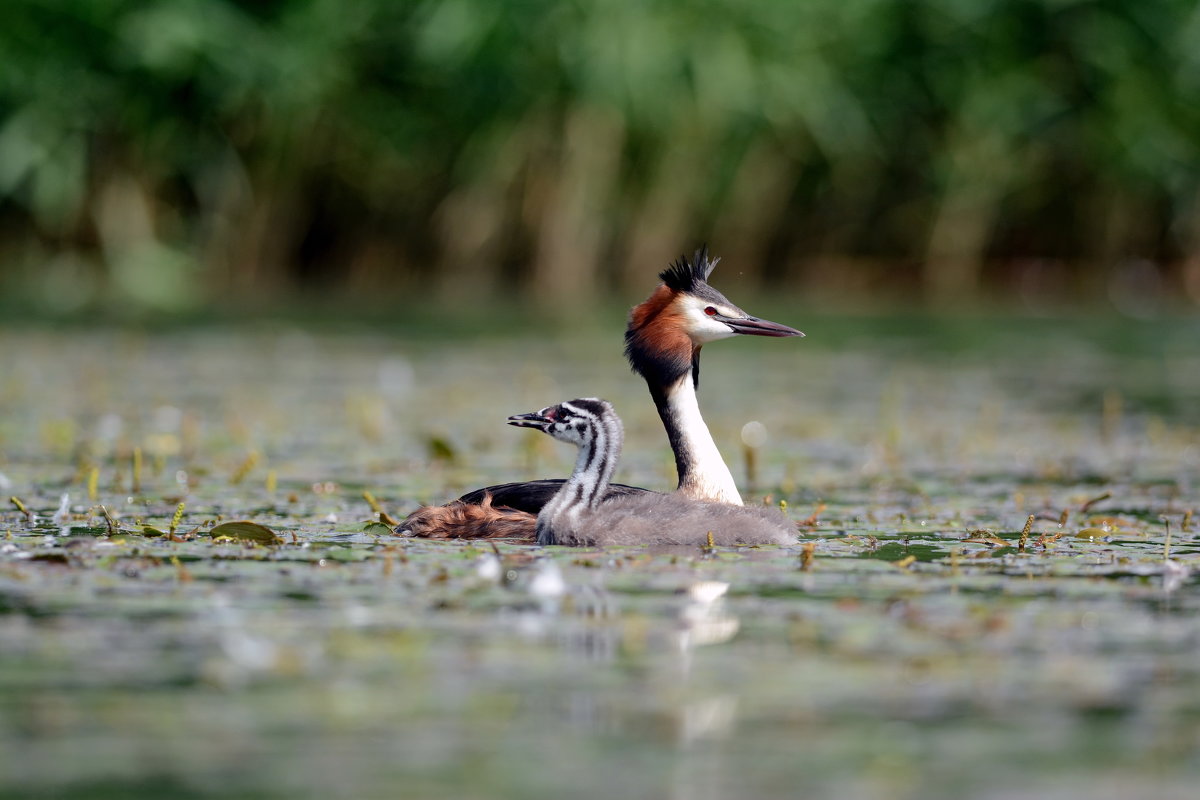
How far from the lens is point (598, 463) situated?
7.69m

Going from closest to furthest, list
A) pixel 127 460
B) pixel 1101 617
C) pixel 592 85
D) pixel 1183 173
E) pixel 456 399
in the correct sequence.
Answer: pixel 1101 617, pixel 127 460, pixel 456 399, pixel 592 85, pixel 1183 173

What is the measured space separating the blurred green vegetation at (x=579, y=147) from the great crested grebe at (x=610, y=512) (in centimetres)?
1692

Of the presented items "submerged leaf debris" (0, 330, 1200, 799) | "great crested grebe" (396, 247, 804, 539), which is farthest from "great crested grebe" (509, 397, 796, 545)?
"great crested grebe" (396, 247, 804, 539)

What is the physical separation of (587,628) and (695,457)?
8.17ft

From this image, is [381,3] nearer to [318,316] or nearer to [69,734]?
[318,316]

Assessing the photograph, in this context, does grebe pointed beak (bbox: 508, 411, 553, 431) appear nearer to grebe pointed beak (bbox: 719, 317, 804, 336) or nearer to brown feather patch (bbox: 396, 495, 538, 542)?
brown feather patch (bbox: 396, 495, 538, 542)

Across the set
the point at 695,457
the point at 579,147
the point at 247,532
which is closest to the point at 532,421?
the point at 695,457

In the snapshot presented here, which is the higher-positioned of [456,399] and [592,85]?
[592,85]

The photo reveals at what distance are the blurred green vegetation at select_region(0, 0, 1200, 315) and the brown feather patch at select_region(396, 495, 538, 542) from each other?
54.5 ft

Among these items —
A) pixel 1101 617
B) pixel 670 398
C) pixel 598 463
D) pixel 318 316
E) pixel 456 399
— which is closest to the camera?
pixel 1101 617

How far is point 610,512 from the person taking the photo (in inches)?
301

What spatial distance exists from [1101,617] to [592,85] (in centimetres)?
2037

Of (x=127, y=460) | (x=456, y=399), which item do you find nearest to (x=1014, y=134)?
(x=456, y=399)

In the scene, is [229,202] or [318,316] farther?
[229,202]
